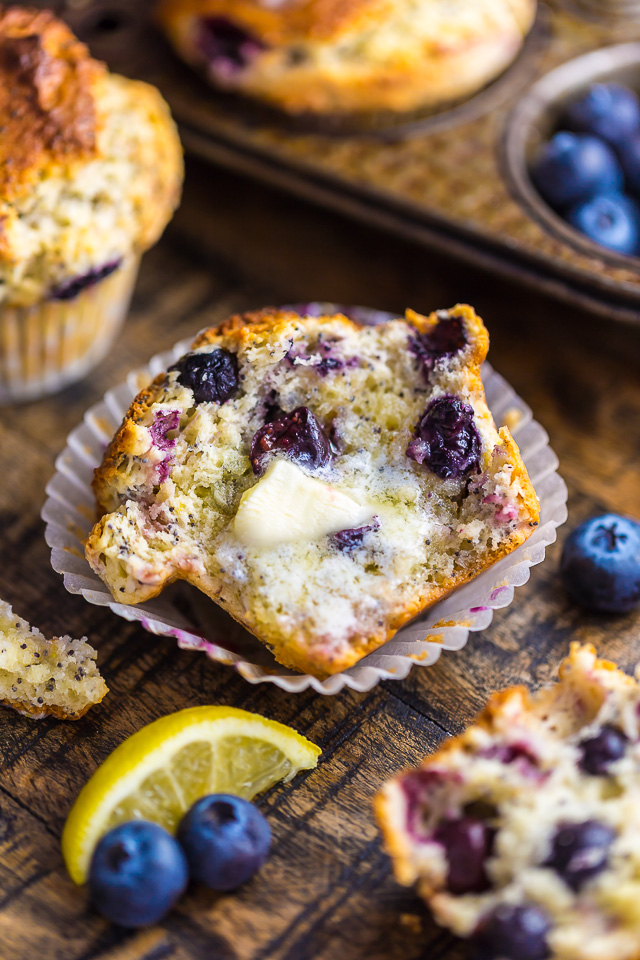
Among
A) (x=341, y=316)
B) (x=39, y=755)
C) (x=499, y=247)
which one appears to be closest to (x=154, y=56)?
(x=499, y=247)

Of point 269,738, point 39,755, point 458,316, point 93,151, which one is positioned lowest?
point 39,755

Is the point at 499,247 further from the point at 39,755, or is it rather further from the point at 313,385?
the point at 39,755

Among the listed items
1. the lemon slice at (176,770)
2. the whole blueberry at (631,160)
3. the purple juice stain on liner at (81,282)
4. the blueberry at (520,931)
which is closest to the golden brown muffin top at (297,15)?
the whole blueberry at (631,160)

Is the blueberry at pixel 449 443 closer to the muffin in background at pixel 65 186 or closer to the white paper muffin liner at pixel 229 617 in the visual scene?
the white paper muffin liner at pixel 229 617

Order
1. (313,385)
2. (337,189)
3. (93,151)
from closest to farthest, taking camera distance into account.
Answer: (313,385) → (93,151) → (337,189)

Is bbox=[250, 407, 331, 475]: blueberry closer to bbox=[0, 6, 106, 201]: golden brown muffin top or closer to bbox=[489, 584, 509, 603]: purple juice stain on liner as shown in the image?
bbox=[489, 584, 509, 603]: purple juice stain on liner

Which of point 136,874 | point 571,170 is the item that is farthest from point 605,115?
point 136,874
